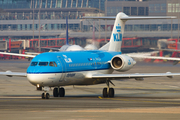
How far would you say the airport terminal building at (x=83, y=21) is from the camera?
130 metres

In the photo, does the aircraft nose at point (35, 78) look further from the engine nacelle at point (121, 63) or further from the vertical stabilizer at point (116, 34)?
the vertical stabilizer at point (116, 34)

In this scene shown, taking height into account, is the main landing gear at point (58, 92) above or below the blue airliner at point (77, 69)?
below

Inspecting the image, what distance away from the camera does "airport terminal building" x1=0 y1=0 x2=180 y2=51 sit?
130 metres

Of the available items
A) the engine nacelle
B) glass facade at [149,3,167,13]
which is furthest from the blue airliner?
glass facade at [149,3,167,13]

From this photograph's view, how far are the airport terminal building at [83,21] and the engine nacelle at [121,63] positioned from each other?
8696cm

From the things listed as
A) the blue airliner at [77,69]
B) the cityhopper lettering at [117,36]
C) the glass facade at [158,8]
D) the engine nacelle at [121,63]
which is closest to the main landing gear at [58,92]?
the blue airliner at [77,69]

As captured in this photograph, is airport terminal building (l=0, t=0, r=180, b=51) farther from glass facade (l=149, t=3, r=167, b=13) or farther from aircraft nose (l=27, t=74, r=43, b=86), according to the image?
aircraft nose (l=27, t=74, r=43, b=86)

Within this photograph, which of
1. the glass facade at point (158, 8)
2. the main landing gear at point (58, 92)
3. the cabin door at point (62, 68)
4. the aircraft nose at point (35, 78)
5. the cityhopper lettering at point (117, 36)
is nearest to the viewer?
the aircraft nose at point (35, 78)

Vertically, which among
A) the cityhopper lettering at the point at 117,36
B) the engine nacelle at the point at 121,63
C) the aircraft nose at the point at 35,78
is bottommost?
the aircraft nose at the point at 35,78

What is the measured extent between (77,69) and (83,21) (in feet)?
404

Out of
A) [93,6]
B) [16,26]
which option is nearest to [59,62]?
[16,26]

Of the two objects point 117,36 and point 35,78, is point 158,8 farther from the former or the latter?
point 35,78

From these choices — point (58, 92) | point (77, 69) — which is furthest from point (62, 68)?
point (58, 92)

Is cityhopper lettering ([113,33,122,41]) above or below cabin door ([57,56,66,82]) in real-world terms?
above
